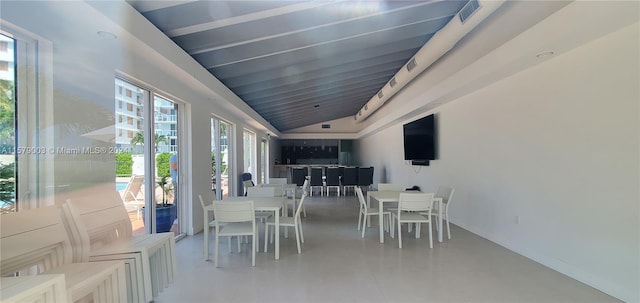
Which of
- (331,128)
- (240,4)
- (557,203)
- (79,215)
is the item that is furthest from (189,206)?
(331,128)

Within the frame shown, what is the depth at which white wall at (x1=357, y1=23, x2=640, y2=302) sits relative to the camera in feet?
8.30

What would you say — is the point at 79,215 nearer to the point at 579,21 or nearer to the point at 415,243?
the point at 415,243

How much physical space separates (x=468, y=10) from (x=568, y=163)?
6.32ft

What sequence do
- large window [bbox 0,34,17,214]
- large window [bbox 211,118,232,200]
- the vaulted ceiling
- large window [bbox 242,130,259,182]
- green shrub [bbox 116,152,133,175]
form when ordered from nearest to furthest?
large window [bbox 0,34,17,214], the vaulted ceiling, green shrub [bbox 116,152,133,175], large window [bbox 211,118,232,200], large window [bbox 242,130,259,182]

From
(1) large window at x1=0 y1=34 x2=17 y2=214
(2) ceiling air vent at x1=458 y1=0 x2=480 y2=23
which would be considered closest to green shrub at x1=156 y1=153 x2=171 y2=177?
(1) large window at x1=0 y1=34 x2=17 y2=214

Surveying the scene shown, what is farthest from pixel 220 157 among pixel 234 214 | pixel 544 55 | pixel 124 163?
pixel 544 55

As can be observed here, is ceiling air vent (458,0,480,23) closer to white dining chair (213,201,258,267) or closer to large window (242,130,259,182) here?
white dining chair (213,201,258,267)

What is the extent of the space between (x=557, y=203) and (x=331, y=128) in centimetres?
1136

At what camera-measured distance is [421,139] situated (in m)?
6.60

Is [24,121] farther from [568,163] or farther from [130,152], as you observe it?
[568,163]

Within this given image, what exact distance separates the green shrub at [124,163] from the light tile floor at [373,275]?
121 cm

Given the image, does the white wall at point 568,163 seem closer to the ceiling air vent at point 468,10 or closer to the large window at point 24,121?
the ceiling air vent at point 468,10

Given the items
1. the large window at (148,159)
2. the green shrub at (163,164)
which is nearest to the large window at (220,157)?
the large window at (148,159)

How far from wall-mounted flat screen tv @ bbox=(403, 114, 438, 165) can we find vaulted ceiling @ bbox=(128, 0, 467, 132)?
135cm
